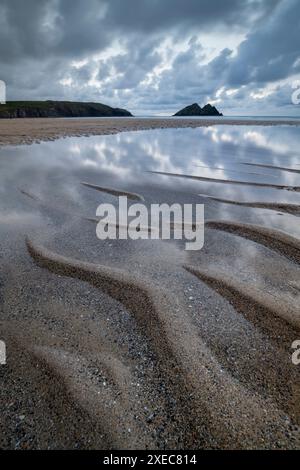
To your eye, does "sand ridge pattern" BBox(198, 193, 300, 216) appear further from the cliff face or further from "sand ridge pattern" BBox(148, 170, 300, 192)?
the cliff face

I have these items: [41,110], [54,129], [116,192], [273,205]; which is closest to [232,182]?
[273,205]

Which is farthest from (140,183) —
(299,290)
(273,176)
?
(299,290)

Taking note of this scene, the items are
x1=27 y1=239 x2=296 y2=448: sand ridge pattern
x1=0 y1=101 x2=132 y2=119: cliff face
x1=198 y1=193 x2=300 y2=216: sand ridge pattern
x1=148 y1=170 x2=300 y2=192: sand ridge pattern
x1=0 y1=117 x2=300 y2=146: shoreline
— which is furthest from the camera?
x1=0 y1=101 x2=132 y2=119: cliff face

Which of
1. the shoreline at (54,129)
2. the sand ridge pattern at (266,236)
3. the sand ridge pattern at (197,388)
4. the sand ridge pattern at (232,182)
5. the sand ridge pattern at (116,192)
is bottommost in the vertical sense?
the sand ridge pattern at (197,388)

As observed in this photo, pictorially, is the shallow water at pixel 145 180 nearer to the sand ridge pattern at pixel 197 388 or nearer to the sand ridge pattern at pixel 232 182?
the sand ridge pattern at pixel 232 182

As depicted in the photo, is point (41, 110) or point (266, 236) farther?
point (41, 110)

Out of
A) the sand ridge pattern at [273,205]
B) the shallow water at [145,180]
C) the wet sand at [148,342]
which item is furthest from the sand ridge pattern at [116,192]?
the wet sand at [148,342]

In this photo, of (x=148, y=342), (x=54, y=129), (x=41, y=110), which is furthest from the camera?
(x=41, y=110)

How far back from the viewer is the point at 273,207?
831 centimetres

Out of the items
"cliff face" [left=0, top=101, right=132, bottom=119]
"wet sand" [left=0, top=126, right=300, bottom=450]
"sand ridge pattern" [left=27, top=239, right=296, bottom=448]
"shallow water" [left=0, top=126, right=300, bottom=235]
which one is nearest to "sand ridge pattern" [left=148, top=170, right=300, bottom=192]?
"shallow water" [left=0, top=126, right=300, bottom=235]

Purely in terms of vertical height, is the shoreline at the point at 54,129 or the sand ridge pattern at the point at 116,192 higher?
the shoreline at the point at 54,129

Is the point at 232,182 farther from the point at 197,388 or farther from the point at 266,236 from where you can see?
the point at 197,388

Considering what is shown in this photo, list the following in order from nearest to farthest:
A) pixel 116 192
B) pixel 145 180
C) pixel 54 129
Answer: pixel 116 192
pixel 145 180
pixel 54 129
